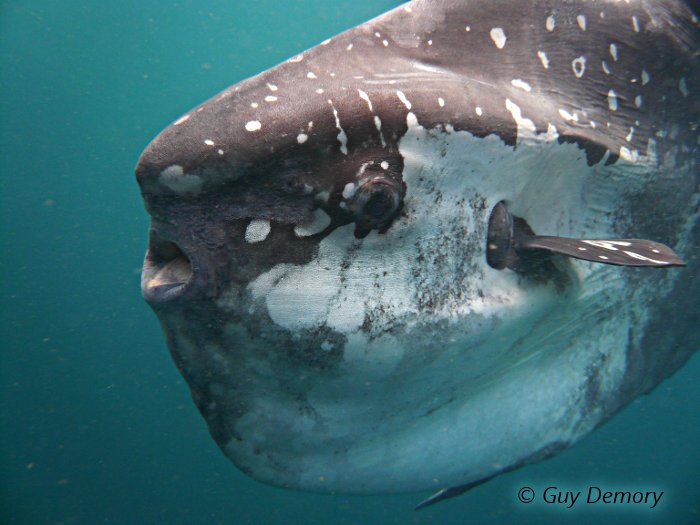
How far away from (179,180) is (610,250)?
1.53m

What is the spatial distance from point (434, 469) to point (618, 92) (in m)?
1.89

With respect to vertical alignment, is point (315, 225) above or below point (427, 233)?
above

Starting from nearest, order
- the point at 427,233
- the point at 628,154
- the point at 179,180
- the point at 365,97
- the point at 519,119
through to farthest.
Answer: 1. the point at 179,180
2. the point at 365,97
3. the point at 427,233
4. the point at 519,119
5. the point at 628,154

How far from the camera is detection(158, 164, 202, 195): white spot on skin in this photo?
1450 millimetres

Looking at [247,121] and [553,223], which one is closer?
[247,121]

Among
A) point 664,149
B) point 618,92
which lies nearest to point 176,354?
point 618,92

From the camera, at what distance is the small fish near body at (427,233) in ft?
5.01

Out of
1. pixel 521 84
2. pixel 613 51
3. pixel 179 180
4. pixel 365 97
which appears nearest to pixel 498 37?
pixel 521 84

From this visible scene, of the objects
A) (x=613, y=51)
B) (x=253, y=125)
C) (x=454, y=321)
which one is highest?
(x=613, y=51)

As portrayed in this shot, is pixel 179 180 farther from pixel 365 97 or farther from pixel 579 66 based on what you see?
pixel 579 66

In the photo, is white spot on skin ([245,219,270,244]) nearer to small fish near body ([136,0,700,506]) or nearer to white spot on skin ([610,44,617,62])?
small fish near body ([136,0,700,506])

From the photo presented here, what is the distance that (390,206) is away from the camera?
5.35ft

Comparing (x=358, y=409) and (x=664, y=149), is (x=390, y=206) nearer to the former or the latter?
(x=358, y=409)

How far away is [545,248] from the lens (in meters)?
1.86
